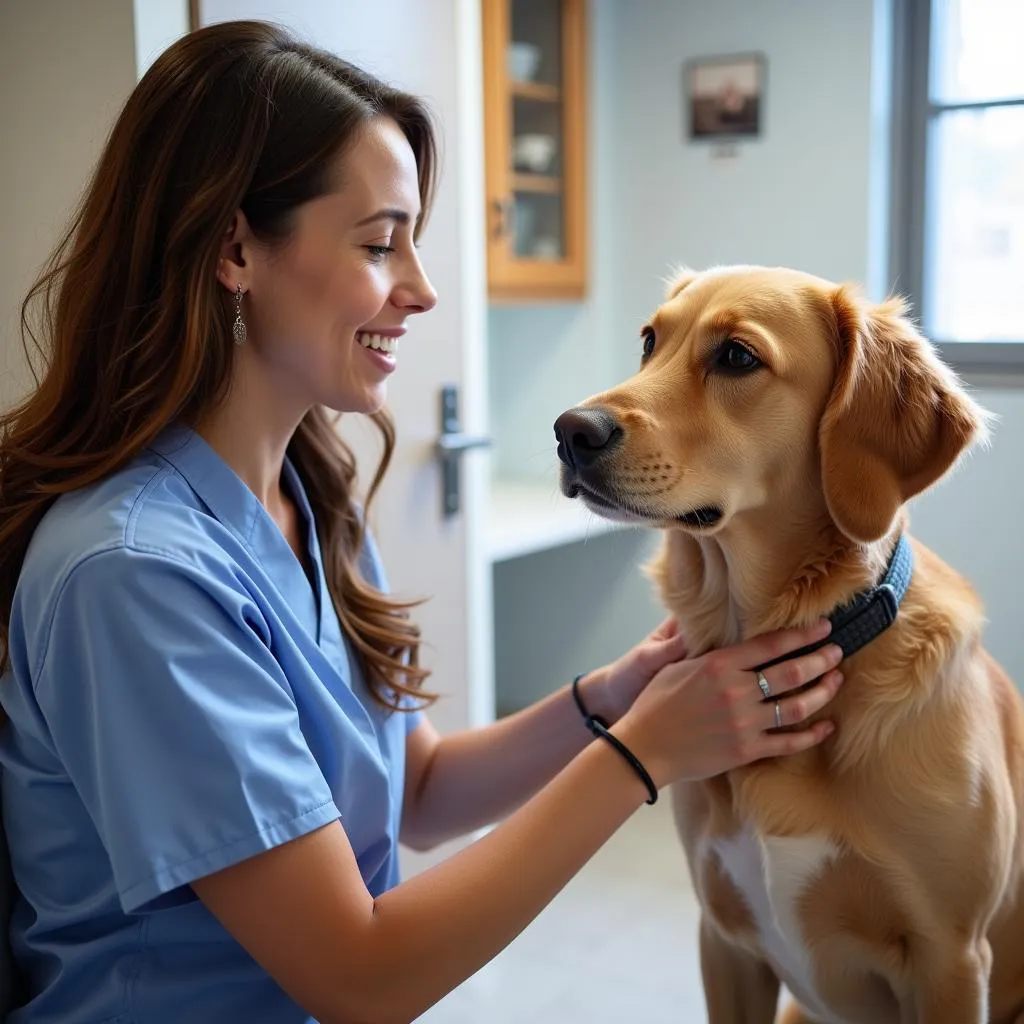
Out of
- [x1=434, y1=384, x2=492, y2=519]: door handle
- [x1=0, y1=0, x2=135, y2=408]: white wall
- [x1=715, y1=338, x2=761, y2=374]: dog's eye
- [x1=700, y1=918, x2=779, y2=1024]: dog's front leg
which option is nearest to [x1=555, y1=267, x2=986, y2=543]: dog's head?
[x1=715, y1=338, x2=761, y2=374]: dog's eye

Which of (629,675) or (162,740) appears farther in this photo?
(629,675)

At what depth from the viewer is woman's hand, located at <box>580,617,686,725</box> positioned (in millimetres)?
1308

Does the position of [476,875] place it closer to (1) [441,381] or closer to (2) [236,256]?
(2) [236,256]

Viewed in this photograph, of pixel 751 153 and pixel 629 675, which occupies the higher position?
pixel 751 153

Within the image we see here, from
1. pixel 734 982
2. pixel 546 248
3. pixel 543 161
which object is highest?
pixel 543 161

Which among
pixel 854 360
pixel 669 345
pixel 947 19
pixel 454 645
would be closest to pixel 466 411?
pixel 454 645

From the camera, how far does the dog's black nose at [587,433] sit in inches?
44.2

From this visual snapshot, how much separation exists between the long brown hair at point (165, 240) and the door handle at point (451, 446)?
111cm

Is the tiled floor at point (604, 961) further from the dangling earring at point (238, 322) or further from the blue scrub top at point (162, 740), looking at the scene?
the dangling earring at point (238, 322)

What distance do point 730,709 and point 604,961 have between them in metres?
1.39

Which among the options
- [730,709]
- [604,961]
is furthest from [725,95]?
[730,709]

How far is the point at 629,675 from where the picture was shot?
1321mm

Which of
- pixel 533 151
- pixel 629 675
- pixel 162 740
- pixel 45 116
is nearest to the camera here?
pixel 162 740

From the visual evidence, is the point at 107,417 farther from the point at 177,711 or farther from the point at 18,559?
the point at 177,711
